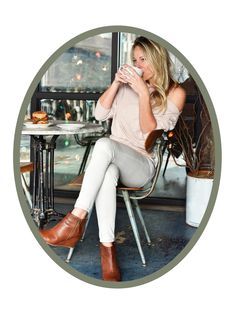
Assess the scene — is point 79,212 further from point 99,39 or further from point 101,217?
point 99,39

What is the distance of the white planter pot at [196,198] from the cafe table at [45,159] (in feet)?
1.37

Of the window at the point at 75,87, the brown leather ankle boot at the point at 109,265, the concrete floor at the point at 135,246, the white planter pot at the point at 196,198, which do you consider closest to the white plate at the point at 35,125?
the window at the point at 75,87

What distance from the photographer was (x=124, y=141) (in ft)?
4.88

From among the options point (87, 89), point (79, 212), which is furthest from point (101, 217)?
point (87, 89)

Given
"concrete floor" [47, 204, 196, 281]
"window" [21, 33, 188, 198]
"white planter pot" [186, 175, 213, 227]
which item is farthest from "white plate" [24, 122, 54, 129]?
"white planter pot" [186, 175, 213, 227]

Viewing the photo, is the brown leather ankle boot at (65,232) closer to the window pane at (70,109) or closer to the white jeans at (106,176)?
the white jeans at (106,176)

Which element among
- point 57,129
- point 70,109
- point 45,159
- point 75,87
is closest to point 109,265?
point 57,129

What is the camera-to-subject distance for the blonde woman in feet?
4.46

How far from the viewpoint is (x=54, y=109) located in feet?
6.35

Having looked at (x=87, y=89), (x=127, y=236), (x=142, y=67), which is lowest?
Result: (x=127, y=236)

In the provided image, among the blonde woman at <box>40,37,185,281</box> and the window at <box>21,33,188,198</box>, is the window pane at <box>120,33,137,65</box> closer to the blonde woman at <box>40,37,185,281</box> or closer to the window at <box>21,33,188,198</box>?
the window at <box>21,33,188,198</box>

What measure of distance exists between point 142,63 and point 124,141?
0.79ft

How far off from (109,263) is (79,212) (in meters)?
0.18

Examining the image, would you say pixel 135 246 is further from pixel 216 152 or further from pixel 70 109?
pixel 70 109
